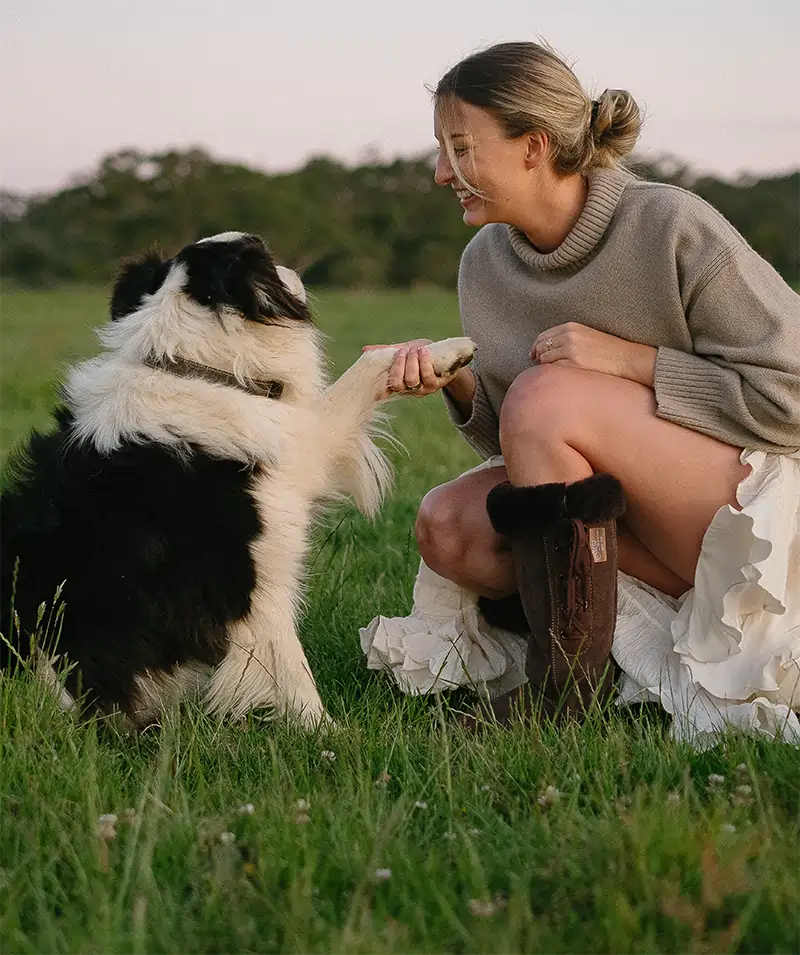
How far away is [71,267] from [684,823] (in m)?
38.5

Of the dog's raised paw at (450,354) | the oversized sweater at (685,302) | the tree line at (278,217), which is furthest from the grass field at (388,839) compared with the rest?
the tree line at (278,217)

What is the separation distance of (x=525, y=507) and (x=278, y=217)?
136 ft

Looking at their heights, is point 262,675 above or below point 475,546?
below

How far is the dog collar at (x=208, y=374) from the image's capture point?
331 centimetres

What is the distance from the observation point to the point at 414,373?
3.50 metres

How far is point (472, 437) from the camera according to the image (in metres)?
3.81

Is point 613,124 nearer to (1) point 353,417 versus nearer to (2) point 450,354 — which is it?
(2) point 450,354

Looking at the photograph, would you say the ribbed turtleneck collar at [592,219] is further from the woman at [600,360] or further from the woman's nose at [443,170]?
the woman's nose at [443,170]

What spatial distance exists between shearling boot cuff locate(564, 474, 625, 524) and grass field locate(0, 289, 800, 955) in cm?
58

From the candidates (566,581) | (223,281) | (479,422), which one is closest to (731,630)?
(566,581)

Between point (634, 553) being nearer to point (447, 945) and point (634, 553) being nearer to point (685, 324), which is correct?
point (685, 324)

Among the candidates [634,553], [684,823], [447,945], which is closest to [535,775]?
[684,823]

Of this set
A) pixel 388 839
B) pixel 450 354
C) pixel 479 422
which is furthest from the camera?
pixel 479 422

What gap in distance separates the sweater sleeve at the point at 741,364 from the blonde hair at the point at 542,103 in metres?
0.57
